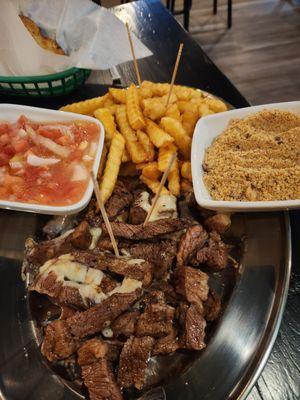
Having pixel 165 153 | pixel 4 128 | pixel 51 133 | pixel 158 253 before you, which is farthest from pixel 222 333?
pixel 4 128

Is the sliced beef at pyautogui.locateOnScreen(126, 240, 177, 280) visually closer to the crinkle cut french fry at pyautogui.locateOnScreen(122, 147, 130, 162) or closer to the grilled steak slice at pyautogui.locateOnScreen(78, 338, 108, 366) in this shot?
the grilled steak slice at pyautogui.locateOnScreen(78, 338, 108, 366)

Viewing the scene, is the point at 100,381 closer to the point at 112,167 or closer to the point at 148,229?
the point at 148,229

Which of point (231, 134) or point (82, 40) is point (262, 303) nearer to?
point (231, 134)

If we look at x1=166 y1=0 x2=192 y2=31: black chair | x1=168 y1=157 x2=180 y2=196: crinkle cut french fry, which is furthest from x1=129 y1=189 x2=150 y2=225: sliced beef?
x1=166 y1=0 x2=192 y2=31: black chair

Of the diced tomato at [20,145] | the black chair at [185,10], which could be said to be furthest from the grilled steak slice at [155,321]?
the black chair at [185,10]

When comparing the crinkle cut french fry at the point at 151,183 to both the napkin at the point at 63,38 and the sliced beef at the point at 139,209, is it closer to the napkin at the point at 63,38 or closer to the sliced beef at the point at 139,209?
the sliced beef at the point at 139,209
